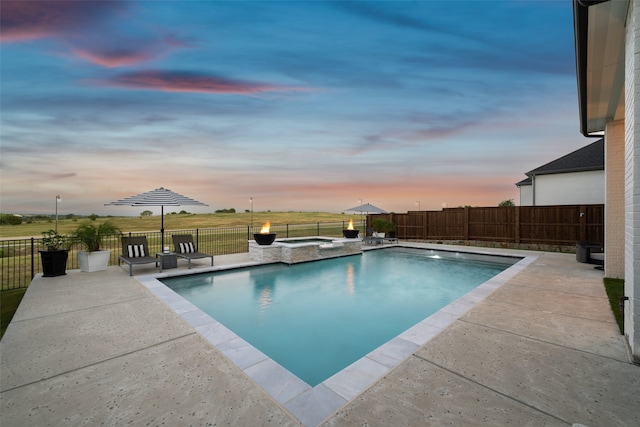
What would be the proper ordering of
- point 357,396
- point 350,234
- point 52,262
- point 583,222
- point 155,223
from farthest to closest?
point 155,223 < point 350,234 < point 583,222 < point 52,262 < point 357,396

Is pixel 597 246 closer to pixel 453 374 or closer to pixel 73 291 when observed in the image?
pixel 453 374

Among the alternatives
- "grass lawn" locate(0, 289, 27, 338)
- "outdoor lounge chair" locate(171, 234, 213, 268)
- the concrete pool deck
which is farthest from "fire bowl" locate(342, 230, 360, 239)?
"grass lawn" locate(0, 289, 27, 338)

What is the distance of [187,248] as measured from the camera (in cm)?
954

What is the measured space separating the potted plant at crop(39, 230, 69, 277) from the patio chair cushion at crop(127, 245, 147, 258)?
4.62 ft

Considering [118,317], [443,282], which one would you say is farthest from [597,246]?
[118,317]

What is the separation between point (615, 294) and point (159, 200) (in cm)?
1208

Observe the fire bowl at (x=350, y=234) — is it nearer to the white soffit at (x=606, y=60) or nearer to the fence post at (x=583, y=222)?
the white soffit at (x=606, y=60)

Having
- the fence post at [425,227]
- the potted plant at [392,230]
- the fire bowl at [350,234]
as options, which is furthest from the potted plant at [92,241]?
the fence post at [425,227]

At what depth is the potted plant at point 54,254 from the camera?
7.55 meters

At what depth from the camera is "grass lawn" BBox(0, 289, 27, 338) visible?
4.66 metres

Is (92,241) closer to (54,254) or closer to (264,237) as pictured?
(54,254)

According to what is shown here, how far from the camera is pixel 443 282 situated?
27.6 feet

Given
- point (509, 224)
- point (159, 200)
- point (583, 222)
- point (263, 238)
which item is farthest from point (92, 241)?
point (583, 222)

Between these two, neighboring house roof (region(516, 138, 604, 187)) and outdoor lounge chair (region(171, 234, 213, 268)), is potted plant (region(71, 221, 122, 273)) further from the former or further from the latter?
neighboring house roof (region(516, 138, 604, 187))
